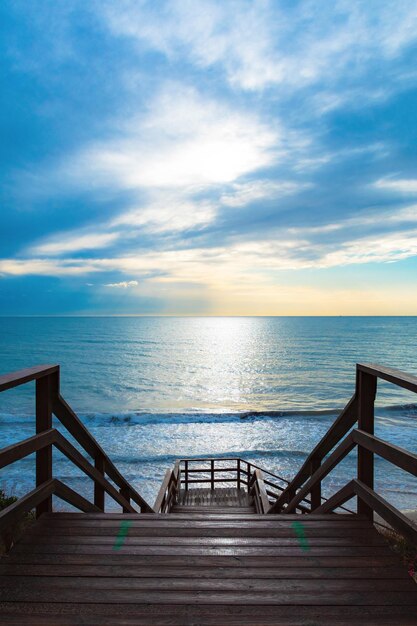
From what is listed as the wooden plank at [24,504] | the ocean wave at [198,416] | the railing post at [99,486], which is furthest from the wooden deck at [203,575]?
the ocean wave at [198,416]

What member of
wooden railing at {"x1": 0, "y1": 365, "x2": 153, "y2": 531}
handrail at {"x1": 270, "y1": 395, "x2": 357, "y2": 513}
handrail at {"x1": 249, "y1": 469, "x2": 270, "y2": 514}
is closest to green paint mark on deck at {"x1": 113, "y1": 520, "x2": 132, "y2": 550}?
wooden railing at {"x1": 0, "y1": 365, "x2": 153, "y2": 531}

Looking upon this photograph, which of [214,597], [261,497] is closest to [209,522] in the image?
[214,597]

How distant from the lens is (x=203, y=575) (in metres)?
2.27

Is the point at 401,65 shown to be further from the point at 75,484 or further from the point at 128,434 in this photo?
the point at 128,434

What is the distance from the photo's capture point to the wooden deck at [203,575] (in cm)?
189

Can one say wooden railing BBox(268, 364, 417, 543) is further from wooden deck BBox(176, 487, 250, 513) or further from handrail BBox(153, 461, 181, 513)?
wooden deck BBox(176, 487, 250, 513)

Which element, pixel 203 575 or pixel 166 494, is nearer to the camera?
pixel 203 575

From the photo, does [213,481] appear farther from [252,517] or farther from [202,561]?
[202,561]

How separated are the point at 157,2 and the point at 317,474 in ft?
30.7

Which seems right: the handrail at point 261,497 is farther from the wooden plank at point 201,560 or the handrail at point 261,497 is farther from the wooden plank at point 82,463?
the wooden plank at point 201,560

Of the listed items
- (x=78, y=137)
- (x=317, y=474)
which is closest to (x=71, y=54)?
(x=78, y=137)

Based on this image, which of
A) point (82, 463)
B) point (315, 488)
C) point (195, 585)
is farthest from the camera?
point (315, 488)

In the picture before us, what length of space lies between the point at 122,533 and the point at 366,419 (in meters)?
2.12

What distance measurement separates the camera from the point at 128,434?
23953 millimetres
